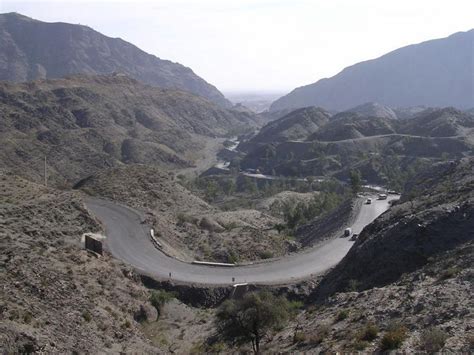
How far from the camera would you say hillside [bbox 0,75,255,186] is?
323ft

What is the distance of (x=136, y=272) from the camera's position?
3100cm

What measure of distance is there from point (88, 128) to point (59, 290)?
358ft

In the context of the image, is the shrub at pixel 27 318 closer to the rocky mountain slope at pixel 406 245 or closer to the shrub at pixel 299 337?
the shrub at pixel 299 337

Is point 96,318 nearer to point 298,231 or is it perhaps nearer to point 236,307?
point 236,307

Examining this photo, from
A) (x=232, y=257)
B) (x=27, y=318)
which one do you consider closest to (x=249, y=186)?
(x=232, y=257)

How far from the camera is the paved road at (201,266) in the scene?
31.2 meters

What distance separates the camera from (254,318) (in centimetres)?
2003

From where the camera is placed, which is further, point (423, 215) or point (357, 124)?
point (357, 124)

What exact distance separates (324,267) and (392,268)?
8913 millimetres

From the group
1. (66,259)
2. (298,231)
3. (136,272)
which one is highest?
(66,259)

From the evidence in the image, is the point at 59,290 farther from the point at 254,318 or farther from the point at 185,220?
the point at 185,220

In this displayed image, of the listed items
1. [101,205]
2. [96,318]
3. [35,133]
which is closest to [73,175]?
[35,133]

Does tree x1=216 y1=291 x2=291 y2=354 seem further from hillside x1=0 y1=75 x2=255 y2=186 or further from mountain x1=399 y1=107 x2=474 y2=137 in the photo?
mountain x1=399 y1=107 x2=474 y2=137

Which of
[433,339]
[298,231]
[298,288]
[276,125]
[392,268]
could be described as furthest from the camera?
→ [276,125]
